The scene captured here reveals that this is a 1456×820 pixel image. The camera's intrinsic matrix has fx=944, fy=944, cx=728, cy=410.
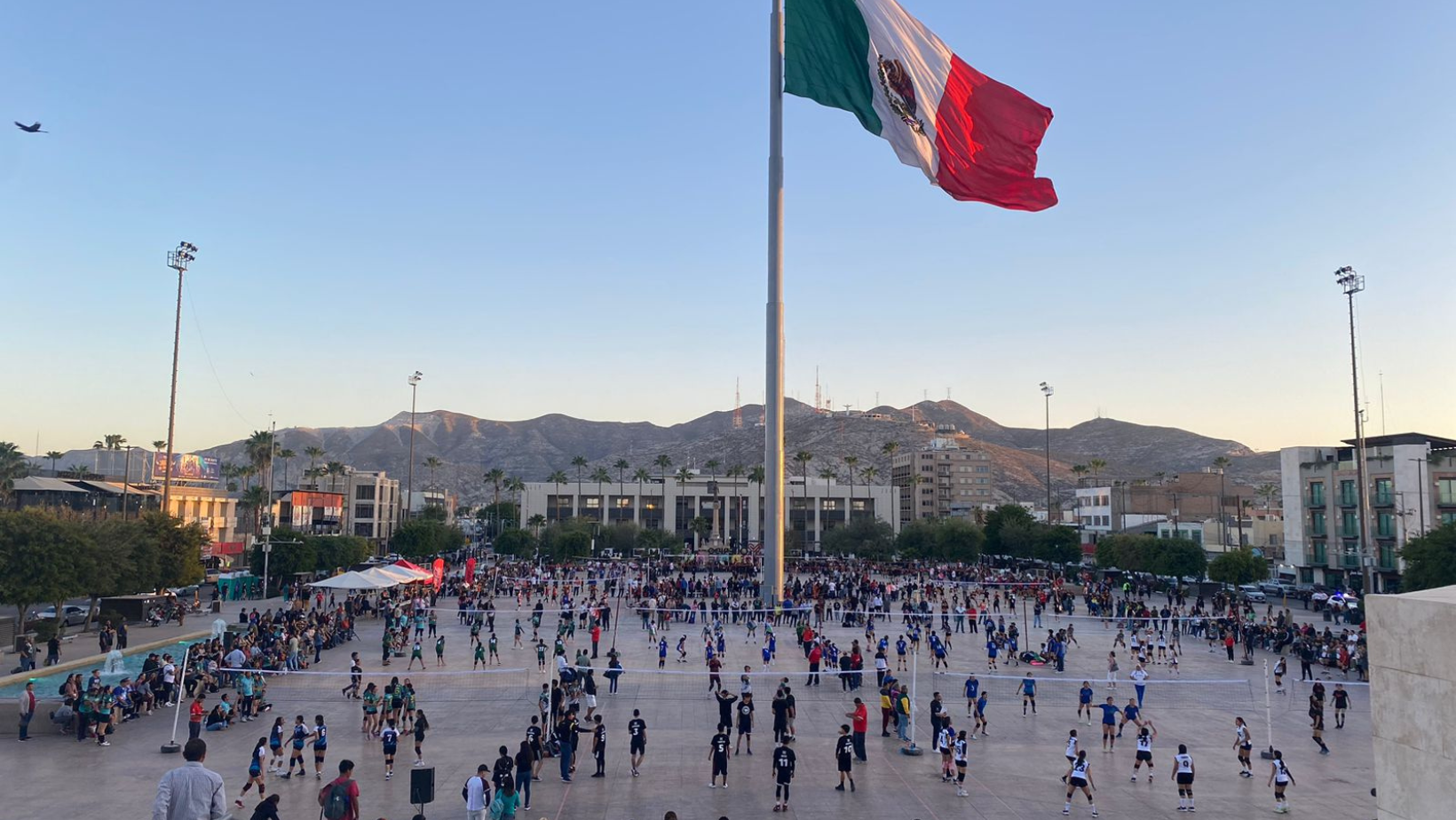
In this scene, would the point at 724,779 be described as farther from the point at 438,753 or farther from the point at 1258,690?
the point at 1258,690

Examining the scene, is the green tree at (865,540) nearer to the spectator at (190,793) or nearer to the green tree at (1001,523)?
the green tree at (1001,523)

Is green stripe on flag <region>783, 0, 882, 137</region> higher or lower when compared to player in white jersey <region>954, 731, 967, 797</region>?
higher

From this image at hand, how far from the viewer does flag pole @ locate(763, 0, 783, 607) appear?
19344mm

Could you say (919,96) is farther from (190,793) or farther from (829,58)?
(190,793)

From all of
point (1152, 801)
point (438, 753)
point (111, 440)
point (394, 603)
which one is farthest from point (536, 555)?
point (1152, 801)

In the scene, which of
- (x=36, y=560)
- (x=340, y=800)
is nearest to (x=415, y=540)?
(x=36, y=560)

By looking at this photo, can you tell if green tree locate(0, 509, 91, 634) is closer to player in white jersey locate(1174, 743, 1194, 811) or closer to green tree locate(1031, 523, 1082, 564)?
player in white jersey locate(1174, 743, 1194, 811)

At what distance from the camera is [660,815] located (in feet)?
49.0

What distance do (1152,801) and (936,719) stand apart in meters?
4.15

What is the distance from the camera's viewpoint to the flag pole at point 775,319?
19344 mm

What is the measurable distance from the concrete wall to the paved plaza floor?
9.00 meters

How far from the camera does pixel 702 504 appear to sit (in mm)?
142250

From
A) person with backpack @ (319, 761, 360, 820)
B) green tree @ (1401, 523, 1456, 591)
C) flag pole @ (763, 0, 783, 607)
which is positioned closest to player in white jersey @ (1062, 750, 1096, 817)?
flag pole @ (763, 0, 783, 607)

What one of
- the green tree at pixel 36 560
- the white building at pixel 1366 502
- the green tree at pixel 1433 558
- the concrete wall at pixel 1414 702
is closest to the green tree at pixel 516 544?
the green tree at pixel 36 560
